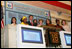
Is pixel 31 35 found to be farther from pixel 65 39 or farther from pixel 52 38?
pixel 65 39

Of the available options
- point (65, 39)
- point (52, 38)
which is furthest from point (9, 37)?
point (65, 39)

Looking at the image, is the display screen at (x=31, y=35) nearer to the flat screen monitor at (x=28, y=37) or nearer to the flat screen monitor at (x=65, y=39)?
the flat screen monitor at (x=28, y=37)

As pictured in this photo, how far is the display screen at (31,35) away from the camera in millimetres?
1733

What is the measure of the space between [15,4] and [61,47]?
1924 mm

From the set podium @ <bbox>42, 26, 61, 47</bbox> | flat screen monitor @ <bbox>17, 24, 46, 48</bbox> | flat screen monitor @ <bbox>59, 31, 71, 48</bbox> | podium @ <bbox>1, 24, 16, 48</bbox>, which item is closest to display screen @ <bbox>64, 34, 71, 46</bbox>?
flat screen monitor @ <bbox>59, 31, 71, 48</bbox>

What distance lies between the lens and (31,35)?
5.83ft

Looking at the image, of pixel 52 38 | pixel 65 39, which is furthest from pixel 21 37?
pixel 65 39

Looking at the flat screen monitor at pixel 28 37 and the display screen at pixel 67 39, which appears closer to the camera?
the flat screen monitor at pixel 28 37

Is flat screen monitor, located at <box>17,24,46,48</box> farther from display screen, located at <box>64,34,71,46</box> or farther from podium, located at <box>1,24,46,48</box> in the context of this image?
display screen, located at <box>64,34,71,46</box>

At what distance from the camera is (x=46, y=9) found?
169 inches

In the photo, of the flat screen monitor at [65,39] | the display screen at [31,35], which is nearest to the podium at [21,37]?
the display screen at [31,35]

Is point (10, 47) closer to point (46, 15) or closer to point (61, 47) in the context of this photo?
point (61, 47)

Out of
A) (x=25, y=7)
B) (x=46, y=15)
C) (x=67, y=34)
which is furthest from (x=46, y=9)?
(x=67, y=34)

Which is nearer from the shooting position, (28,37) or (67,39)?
(28,37)
